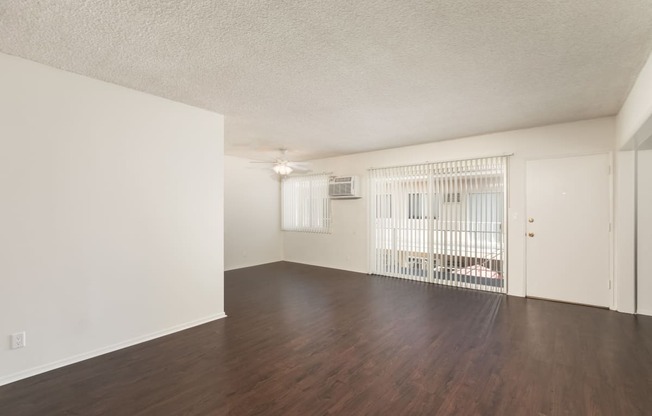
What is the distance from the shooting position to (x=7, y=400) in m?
2.23

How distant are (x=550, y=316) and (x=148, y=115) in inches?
216

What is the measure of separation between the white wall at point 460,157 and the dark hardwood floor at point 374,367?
4.78 ft

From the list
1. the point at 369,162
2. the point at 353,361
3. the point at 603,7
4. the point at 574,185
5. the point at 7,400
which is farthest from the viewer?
the point at 369,162

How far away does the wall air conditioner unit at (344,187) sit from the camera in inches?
257

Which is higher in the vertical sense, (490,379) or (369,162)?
(369,162)

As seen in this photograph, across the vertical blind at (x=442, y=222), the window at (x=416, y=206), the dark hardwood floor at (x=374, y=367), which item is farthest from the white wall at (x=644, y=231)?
the window at (x=416, y=206)

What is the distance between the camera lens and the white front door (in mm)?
4188

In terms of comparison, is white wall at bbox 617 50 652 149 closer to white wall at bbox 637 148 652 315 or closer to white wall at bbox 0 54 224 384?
white wall at bbox 637 148 652 315

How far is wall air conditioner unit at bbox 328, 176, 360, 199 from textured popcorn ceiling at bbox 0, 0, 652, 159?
268cm

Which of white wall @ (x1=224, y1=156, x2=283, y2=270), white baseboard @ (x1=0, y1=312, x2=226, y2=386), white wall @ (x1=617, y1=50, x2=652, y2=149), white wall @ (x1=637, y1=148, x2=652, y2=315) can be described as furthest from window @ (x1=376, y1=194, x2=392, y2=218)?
white baseboard @ (x1=0, y1=312, x2=226, y2=386)

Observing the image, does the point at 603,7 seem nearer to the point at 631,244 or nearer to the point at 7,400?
the point at 631,244

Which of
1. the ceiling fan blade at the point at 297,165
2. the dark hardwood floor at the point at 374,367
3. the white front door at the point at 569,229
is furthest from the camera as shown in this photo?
the ceiling fan blade at the point at 297,165

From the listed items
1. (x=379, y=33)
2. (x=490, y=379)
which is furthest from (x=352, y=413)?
(x=379, y=33)

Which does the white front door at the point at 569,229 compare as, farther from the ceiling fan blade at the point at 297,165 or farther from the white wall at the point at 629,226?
the ceiling fan blade at the point at 297,165
